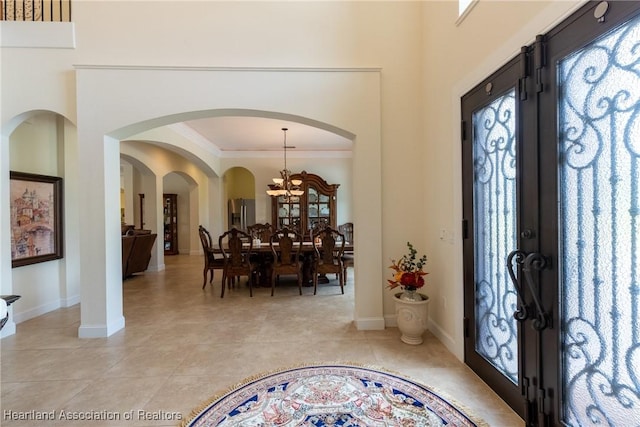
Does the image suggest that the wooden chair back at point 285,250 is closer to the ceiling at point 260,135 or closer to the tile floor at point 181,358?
the tile floor at point 181,358

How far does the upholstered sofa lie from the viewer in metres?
5.06

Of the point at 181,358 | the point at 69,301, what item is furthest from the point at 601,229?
the point at 69,301

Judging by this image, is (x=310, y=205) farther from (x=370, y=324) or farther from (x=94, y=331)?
(x=94, y=331)

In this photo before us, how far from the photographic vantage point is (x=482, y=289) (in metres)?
2.12

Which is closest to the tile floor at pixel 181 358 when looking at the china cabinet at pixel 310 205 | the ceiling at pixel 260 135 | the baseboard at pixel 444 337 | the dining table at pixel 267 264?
the baseboard at pixel 444 337

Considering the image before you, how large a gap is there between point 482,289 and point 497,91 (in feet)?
4.63

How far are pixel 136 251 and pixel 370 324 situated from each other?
4.74 m

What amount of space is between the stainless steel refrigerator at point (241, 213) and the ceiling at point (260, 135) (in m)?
1.80

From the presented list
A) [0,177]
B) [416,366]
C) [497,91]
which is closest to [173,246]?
[0,177]

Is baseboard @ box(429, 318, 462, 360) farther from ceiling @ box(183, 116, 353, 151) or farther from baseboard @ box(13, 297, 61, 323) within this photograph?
baseboard @ box(13, 297, 61, 323)

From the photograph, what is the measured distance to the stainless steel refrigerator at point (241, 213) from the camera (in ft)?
27.7

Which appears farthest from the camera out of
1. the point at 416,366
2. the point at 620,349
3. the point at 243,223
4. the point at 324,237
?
the point at 243,223

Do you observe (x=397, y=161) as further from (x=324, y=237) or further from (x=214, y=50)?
(x=214, y=50)

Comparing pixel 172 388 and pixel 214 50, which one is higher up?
pixel 214 50
